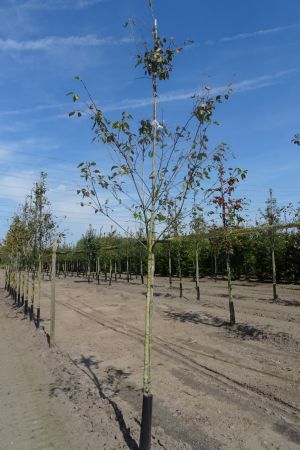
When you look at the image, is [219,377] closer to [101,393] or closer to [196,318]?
[101,393]

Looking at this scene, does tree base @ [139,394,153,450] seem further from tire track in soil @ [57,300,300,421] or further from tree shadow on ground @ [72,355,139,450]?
tire track in soil @ [57,300,300,421]

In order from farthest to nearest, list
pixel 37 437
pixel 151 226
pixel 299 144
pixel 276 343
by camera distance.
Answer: pixel 276 343
pixel 299 144
pixel 37 437
pixel 151 226

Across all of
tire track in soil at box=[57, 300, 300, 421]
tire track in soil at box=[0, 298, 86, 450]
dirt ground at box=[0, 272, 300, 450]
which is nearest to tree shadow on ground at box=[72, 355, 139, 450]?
dirt ground at box=[0, 272, 300, 450]

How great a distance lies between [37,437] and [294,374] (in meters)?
4.55

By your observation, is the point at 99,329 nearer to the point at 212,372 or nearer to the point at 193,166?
the point at 212,372

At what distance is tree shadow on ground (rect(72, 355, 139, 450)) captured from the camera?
518cm

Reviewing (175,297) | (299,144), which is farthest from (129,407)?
(175,297)

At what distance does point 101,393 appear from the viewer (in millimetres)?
7016

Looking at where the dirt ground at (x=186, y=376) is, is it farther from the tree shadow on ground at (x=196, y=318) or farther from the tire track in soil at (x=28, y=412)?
the tire track in soil at (x=28, y=412)

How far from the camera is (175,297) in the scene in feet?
66.0

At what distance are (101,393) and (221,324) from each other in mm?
6094

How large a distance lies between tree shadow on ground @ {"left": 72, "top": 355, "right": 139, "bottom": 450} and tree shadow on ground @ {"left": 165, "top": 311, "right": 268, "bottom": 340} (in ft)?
13.1

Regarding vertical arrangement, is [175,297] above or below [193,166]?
below

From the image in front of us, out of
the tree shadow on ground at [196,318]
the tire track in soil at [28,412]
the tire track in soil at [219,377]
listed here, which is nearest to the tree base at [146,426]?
the tire track in soil at [28,412]
